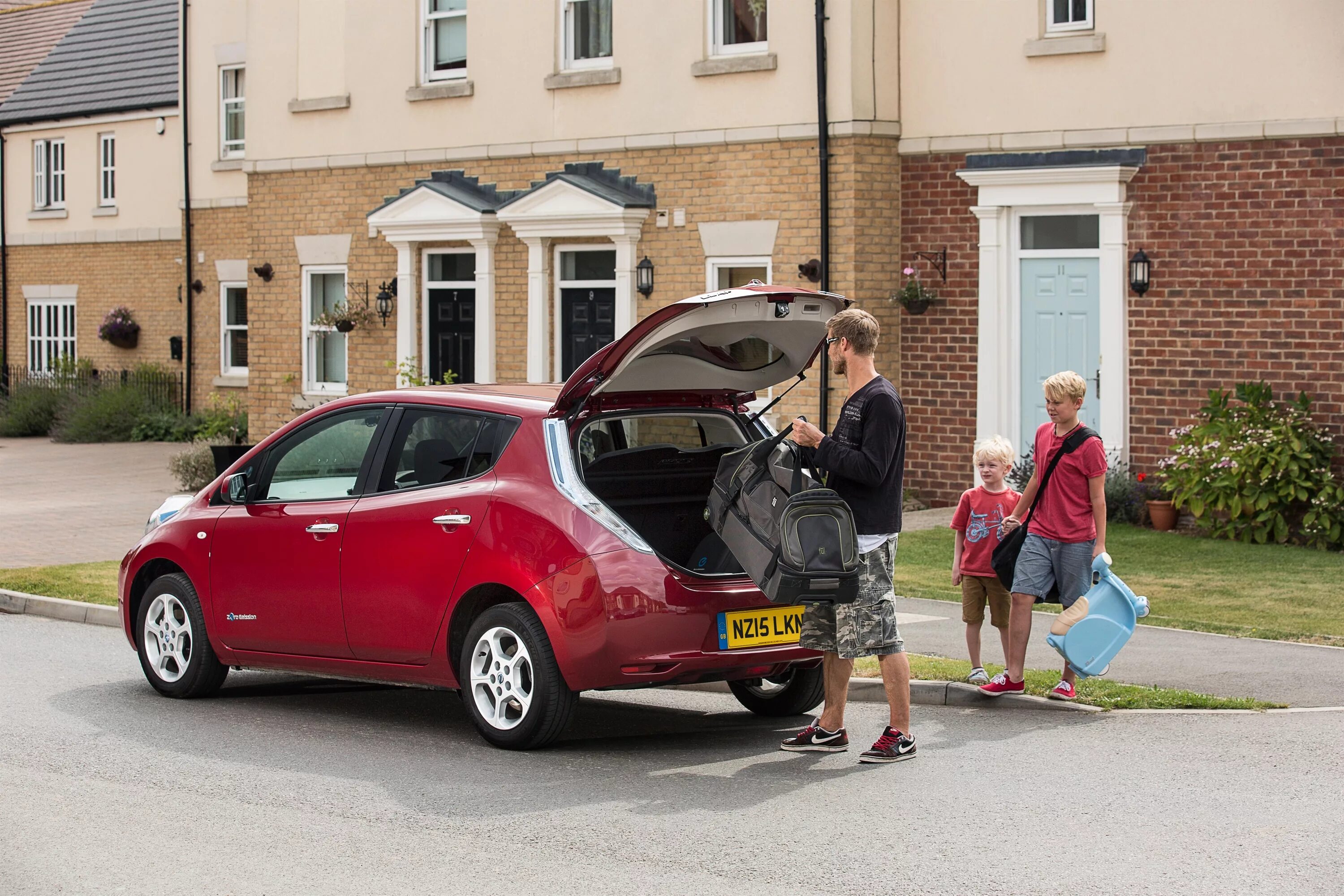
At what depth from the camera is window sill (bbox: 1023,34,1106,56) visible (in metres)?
16.2

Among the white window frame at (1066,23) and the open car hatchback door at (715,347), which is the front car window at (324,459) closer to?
the open car hatchback door at (715,347)

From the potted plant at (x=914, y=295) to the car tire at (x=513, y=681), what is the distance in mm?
10467

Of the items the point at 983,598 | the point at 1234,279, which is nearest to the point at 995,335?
the point at 1234,279

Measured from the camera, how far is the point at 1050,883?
548 centimetres

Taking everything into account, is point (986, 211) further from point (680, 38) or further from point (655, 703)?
point (655, 703)

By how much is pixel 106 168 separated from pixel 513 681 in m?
26.4

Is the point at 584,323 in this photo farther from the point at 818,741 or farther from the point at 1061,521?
the point at 818,741

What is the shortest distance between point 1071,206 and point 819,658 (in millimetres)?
9854

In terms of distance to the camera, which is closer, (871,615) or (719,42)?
(871,615)

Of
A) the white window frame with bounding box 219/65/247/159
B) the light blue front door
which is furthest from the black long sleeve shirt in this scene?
the white window frame with bounding box 219/65/247/159

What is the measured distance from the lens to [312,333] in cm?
2222

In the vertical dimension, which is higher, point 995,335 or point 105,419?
point 995,335

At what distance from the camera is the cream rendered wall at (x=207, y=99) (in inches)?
1110

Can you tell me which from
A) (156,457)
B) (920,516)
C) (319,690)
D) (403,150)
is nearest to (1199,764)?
(319,690)
